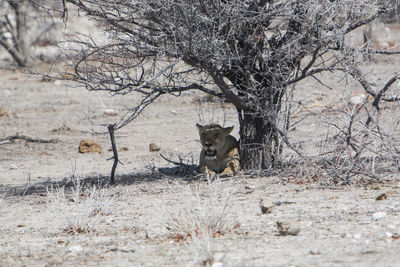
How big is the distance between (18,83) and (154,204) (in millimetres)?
15351

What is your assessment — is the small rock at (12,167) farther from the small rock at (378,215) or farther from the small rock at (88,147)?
the small rock at (378,215)

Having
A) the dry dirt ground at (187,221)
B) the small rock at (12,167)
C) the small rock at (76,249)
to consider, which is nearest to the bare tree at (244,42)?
the dry dirt ground at (187,221)

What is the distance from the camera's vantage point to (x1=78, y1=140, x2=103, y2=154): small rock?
13047mm

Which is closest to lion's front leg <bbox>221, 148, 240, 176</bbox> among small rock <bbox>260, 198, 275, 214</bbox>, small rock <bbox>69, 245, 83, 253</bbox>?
small rock <bbox>260, 198, 275, 214</bbox>

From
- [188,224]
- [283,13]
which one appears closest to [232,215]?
[188,224]

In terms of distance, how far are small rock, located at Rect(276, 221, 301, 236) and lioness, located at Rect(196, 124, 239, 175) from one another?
3.20 metres

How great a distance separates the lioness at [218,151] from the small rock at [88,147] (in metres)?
4.42

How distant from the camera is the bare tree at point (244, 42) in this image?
7.76m

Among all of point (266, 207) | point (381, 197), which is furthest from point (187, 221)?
point (381, 197)

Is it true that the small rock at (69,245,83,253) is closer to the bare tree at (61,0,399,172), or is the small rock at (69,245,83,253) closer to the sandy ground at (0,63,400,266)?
the sandy ground at (0,63,400,266)

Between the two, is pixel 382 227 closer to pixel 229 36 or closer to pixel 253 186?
pixel 253 186

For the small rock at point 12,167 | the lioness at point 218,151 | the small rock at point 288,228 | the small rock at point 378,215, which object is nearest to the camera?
the small rock at point 288,228

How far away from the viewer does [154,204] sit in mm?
7543

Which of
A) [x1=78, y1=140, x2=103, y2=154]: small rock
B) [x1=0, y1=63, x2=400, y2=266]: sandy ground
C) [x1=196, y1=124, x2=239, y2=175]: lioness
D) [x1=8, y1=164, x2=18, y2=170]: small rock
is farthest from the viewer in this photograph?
[x1=78, y1=140, x2=103, y2=154]: small rock
